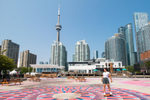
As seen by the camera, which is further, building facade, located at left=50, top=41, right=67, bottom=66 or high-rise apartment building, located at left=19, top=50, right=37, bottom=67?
building facade, located at left=50, top=41, right=67, bottom=66

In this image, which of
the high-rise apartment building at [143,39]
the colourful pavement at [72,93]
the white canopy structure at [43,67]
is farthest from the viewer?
the high-rise apartment building at [143,39]

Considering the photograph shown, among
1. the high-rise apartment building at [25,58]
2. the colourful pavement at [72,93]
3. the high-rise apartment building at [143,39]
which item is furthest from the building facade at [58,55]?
the colourful pavement at [72,93]

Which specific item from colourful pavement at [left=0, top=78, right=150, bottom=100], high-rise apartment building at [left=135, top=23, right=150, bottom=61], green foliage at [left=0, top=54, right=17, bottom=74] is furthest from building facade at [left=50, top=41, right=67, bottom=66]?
colourful pavement at [left=0, top=78, right=150, bottom=100]

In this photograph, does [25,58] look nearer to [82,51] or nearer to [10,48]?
[10,48]

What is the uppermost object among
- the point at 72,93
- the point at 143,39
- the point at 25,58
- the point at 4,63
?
the point at 143,39

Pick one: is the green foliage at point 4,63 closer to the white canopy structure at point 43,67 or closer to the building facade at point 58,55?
the white canopy structure at point 43,67

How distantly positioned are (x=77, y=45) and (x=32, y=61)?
7802 cm

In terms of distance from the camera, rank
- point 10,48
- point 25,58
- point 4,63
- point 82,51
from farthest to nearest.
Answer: point 82,51
point 25,58
point 10,48
point 4,63

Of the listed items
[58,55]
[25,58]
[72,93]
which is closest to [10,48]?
[25,58]

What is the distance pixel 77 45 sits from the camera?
199 metres

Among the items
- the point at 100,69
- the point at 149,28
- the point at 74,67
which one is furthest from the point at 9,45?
the point at 149,28

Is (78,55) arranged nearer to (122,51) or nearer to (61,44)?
(61,44)

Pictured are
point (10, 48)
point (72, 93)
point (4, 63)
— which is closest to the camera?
point (72, 93)

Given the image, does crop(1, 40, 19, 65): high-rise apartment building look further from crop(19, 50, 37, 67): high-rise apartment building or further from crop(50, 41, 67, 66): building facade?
crop(50, 41, 67, 66): building facade
